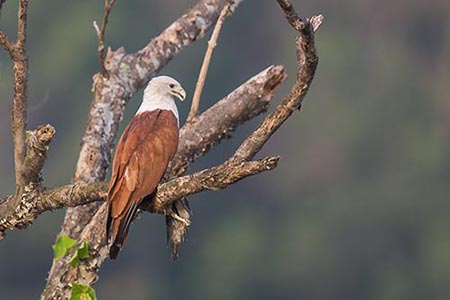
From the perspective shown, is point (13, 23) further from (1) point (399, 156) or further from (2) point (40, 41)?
(1) point (399, 156)

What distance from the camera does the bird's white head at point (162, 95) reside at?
5832 millimetres

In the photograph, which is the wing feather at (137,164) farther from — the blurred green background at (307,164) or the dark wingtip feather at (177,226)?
the blurred green background at (307,164)

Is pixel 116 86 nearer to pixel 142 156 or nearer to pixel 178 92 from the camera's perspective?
pixel 178 92

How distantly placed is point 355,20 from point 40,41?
6572 millimetres

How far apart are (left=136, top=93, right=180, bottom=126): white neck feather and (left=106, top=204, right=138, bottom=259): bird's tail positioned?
28.3 inches

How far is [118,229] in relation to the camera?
16.8ft

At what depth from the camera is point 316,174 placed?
29109mm

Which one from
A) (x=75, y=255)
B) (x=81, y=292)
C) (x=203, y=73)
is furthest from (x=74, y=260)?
(x=203, y=73)

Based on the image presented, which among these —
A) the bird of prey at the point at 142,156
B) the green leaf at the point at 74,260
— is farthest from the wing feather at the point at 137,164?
the green leaf at the point at 74,260

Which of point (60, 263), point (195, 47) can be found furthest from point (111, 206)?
point (195, 47)

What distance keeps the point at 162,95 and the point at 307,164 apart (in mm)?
23121

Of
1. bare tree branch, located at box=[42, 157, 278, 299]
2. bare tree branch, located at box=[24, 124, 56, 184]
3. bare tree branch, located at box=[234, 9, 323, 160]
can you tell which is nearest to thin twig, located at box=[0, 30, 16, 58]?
bare tree branch, located at box=[24, 124, 56, 184]

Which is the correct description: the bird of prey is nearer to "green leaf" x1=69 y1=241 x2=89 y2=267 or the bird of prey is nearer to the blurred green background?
"green leaf" x1=69 y1=241 x2=89 y2=267

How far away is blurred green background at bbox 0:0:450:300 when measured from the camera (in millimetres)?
25078
